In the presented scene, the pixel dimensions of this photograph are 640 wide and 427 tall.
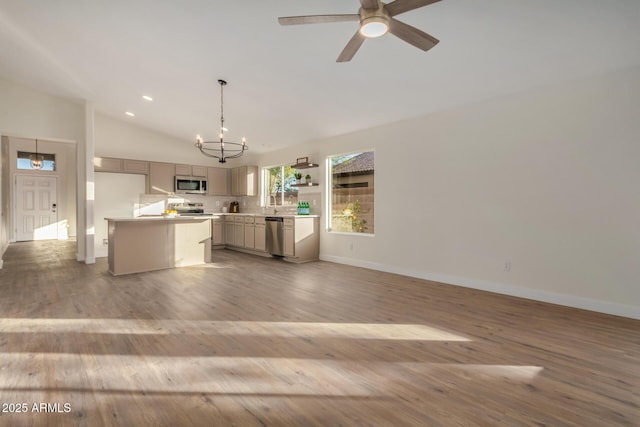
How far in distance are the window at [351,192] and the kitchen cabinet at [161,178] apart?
394 centimetres

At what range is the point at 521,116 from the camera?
3.76 metres

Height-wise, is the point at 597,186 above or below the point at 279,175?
below

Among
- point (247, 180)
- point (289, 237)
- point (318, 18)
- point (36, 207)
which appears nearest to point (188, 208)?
point (247, 180)

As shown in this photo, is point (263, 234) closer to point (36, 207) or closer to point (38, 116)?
point (38, 116)

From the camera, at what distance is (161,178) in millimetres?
7402

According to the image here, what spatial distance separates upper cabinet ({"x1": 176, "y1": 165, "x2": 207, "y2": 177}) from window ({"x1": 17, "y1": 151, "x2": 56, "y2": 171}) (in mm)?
5217

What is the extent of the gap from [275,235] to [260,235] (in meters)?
0.56

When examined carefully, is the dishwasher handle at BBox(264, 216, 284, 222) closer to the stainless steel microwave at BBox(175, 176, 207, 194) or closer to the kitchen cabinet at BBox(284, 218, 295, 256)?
the kitchen cabinet at BBox(284, 218, 295, 256)

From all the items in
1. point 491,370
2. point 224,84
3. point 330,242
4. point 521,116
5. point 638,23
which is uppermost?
point 224,84

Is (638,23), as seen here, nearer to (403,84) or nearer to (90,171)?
(403,84)

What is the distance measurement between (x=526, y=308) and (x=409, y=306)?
1.23m

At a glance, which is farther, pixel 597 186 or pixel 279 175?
pixel 279 175

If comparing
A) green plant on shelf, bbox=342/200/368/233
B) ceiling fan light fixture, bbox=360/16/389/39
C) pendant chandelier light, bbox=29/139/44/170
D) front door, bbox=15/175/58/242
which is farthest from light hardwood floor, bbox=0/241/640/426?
front door, bbox=15/175/58/242

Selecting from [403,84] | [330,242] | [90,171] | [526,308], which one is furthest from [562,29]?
[90,171]
